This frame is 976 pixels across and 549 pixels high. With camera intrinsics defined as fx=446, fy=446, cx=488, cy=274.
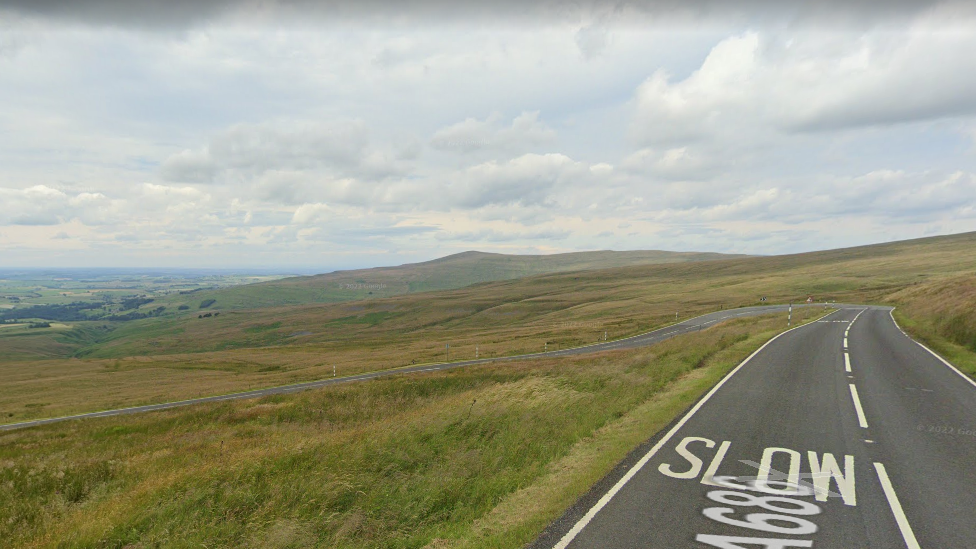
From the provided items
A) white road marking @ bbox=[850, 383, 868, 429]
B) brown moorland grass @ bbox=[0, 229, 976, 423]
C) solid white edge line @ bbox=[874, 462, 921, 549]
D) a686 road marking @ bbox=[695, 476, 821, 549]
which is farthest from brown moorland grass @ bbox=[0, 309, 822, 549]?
brown moorland grass @ bbox=[0, 229, 976, 423]

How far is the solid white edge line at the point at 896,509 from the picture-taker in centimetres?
666

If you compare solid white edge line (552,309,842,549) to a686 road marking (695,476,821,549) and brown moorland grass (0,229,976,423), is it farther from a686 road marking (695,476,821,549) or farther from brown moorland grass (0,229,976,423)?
brown moorland grass (0,229,976,423)

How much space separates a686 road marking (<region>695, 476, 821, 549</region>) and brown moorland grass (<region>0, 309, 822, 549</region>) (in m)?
2.27

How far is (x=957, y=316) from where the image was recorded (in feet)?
89.8

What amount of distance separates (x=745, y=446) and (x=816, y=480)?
190 centimetres

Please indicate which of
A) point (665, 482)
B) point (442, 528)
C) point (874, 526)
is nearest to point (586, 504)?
point (665, 482)

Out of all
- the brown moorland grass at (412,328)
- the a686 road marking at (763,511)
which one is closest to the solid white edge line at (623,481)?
the a686 road marking at (763,511)

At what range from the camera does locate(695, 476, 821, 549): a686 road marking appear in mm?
6602

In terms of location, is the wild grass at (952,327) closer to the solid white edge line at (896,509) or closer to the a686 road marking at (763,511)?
the solid white edge line at (896,509)

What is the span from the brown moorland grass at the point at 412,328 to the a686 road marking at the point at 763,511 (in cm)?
4020

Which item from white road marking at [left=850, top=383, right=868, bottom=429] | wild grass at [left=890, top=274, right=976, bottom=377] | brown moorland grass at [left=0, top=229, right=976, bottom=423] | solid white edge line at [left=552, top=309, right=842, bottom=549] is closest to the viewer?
solid white edge line at [left=552, top=309, right=842, bottom=549]

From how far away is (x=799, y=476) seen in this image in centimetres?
896

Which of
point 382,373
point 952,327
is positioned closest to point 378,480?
point 382,373

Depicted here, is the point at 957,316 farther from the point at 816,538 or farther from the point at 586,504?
the point at 586,504
